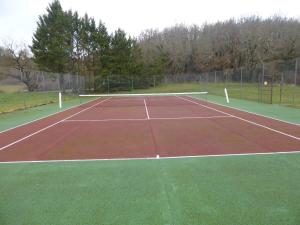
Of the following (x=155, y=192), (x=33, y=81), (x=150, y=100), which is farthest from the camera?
(x=33, y=81)

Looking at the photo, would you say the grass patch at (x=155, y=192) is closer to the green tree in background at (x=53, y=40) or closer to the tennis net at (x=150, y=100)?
the tennis net at (x=150, y=100)

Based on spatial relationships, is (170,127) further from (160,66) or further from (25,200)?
(160,66)

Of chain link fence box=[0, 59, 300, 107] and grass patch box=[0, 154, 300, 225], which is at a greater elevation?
chain link fence box=[0, 59, 300, 107]

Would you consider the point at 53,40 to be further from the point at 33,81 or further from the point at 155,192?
the point at 155,192

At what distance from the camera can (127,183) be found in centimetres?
534

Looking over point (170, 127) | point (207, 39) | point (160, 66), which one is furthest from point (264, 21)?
point (170, 127)

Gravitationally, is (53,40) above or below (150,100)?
above

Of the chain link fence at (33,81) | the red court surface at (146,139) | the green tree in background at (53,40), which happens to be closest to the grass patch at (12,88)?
the chain link fence at (33,81)

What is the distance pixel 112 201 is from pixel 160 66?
5515 cm

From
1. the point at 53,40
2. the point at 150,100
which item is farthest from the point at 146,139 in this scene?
the point at 53,40

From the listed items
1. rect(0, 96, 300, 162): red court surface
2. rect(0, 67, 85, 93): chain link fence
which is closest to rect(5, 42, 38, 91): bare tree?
rect(0, 67, 85, 93): chain link fence

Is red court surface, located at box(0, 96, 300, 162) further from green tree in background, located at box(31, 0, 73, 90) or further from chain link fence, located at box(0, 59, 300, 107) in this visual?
green tree in background, located at box(31, 0, 73, 90)

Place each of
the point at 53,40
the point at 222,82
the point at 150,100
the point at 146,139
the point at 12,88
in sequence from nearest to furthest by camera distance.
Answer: the point at 146,139 < the point at 150,100 < the point at 12,88 < the point at 53,40 < the point at 222,82

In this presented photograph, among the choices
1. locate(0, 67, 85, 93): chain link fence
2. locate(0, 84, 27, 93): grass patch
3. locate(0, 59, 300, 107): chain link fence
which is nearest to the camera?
locate(0, 59, 300, 107): chain link fence
